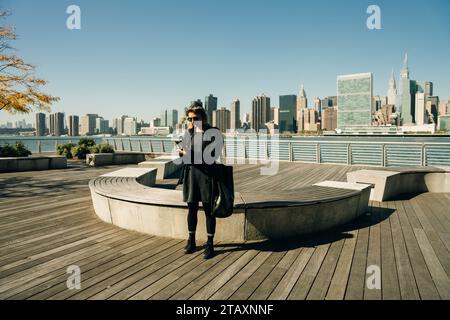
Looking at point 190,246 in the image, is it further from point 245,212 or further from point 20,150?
point 20,150

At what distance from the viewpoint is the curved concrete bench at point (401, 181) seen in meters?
7.04

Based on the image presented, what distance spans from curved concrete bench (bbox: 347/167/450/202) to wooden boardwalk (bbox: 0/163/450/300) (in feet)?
4.47

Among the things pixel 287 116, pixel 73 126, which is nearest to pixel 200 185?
pixel 73 126

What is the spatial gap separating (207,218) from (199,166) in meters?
0.73

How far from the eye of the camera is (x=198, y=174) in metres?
3.81

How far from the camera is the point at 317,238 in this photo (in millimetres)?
4473

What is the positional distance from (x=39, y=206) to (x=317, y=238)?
598 cm

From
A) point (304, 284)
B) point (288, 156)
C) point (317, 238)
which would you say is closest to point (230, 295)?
point (304, 284)

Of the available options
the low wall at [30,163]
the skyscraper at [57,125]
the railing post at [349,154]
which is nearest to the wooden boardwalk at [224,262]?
the railing post at [349,154]

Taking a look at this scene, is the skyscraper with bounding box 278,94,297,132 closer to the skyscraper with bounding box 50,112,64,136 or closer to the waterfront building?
the waterfront building

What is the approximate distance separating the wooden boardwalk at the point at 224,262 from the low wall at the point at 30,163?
8.25 metres

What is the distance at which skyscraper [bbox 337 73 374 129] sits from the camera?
15589 centimetres
